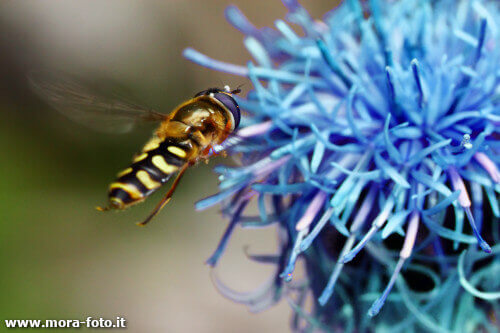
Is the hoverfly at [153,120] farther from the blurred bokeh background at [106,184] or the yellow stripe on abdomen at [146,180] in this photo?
the blurred bokeh background at [106,184]

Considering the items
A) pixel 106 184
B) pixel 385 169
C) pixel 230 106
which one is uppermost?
pixel 106 184

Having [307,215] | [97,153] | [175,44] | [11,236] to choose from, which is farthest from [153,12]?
[307,215]

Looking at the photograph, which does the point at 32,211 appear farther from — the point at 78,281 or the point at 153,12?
the point at 153,12

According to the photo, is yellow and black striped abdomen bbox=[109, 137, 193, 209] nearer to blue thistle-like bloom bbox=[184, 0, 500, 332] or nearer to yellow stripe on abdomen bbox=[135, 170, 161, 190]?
yellow stripe on abdomen bbox=[135, 170, 161, 190]

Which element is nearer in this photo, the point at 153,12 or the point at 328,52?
the point at 328,52

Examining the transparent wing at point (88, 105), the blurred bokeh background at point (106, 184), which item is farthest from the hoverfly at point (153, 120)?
the blurred bokeh background at point (106, 184)

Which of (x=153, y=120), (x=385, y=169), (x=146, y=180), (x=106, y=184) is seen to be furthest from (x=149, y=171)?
(x=106, y=184)

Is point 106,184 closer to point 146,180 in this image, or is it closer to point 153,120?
point 153,120
